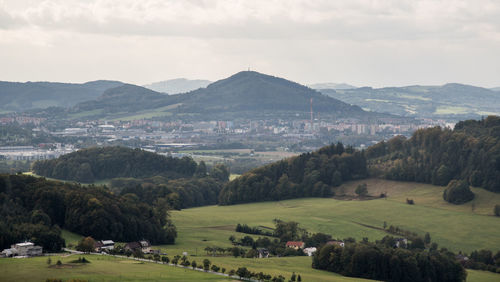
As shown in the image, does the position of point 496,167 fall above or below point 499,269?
above

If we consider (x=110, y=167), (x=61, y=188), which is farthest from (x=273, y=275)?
(x=110, y=167)

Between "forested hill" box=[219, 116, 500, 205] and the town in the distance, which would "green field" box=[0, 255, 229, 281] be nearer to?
the town in the distance

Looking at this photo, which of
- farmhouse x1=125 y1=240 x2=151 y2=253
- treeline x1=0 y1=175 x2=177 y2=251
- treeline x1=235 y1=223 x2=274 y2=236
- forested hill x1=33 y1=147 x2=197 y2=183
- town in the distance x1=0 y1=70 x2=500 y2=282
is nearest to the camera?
town in the distance x1=0 y1=70 x2=500 y2=282

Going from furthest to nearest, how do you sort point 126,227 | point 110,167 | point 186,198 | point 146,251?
point 110,167 < point 186,198 < point 126,227 < point 146,251

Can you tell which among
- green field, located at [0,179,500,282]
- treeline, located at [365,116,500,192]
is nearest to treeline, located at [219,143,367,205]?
green field, located at [0,179,500,282]

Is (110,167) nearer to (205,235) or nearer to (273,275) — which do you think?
(205,235)

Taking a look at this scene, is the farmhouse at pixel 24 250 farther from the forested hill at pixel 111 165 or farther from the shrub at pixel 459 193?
the forested hill at pixel 111 165

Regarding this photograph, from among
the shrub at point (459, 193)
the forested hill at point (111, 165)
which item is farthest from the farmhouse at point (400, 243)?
the forested hill at point (111, 165)
